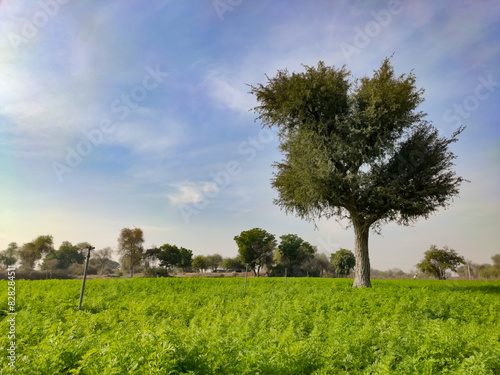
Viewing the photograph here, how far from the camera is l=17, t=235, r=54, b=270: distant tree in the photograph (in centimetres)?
6756

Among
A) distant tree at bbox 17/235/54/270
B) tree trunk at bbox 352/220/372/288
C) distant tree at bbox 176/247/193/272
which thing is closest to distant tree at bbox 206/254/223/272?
distant tree at bbox 176/247/193/272

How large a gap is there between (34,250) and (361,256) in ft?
240

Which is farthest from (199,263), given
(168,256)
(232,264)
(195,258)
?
(168,256)

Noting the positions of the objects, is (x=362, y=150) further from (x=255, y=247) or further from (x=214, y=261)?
(x=214, y=261)

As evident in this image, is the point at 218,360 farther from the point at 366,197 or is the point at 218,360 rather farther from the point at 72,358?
the point at 366,197

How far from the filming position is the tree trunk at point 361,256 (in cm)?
2292

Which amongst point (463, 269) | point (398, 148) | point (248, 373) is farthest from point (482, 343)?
point (463, 269)

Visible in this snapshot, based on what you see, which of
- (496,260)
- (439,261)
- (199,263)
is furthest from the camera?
(199,263)

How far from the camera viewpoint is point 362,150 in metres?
22.3

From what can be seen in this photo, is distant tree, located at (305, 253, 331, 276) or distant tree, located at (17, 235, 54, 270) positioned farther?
distant tree, located at (305, 253, 331, 276)

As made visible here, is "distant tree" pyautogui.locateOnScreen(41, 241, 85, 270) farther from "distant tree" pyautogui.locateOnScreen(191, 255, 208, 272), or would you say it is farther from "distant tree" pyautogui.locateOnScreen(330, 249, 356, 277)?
"distant tree" pyautogui.locateOnScreen(330, 249, 356, 277)

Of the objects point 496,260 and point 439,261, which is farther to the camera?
point 496,260

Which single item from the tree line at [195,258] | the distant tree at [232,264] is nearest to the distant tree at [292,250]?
the tree line at [195,258]

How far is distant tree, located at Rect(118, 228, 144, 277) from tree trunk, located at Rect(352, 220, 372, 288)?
2347 inches
